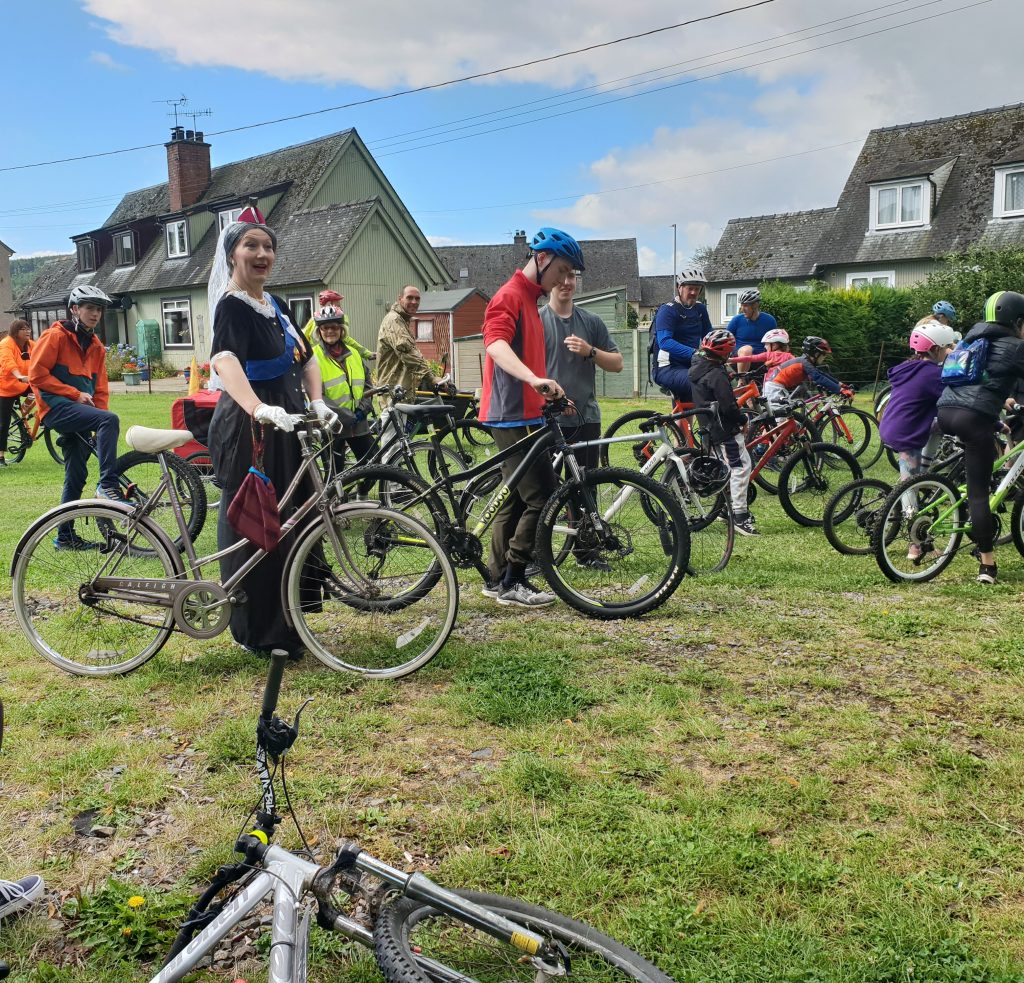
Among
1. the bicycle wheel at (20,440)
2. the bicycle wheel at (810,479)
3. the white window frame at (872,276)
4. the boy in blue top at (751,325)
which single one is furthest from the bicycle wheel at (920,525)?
the white window frame at (872,276)

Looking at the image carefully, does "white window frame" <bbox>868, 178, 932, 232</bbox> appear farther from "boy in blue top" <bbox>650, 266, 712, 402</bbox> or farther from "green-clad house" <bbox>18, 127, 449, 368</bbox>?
"boy in blue top" <bbox>650, 266, 712, 402</bbox>

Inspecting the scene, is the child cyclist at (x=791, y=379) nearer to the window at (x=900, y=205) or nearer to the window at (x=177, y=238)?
the window at (x=900, y=205)

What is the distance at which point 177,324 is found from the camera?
40562 millimetres

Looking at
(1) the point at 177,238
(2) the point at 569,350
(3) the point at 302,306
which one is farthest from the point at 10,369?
(1) the point at 177,238

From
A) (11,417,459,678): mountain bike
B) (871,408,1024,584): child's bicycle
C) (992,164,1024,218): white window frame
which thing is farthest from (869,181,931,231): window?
(11,417,459,678): mountain bike

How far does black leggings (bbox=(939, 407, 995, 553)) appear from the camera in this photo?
A: 612 centimetres

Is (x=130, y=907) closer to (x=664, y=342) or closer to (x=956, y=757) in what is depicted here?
(x=956, y=757)

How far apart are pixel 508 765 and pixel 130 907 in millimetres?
1371

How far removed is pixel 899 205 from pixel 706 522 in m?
33.4

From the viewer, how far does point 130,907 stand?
2729 millimetres

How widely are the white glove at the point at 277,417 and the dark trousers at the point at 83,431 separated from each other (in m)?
3.91

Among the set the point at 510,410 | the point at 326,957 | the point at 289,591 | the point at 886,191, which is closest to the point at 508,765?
the point at 326,957

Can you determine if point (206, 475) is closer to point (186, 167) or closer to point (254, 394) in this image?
point (254, 394)

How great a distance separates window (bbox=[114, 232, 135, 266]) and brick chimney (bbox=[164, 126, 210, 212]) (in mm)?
3114
